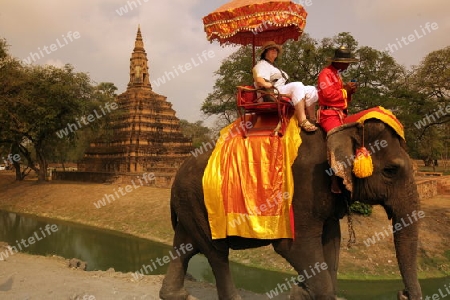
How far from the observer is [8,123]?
23.5 meters

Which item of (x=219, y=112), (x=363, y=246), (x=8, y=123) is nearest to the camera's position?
(x=363, y=246)

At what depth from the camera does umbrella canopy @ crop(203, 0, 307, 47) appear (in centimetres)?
485

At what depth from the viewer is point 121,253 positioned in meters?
14.2

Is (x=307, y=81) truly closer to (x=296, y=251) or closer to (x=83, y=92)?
(x=83, y=92)

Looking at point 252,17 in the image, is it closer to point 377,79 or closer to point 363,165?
point 363,165

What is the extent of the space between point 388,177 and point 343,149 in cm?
59

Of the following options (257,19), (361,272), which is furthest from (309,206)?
(361,272)

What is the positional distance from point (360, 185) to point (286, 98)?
138 cm

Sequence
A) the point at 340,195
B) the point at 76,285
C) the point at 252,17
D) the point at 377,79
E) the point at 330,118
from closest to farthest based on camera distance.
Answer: the point at 340,195 < the point at 330,118 < the point at 252,17 < the point at 76,285 < the point at 377,79

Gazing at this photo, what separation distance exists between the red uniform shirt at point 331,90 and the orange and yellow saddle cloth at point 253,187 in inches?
18.0

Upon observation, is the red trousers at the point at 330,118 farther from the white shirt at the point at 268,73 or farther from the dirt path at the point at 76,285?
the dirt path at the point at 76,285

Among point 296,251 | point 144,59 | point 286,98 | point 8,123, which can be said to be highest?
point 144,59

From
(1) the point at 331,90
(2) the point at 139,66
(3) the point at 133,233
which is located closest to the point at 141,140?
(2) the point at 139,66

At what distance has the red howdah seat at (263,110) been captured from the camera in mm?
4668
